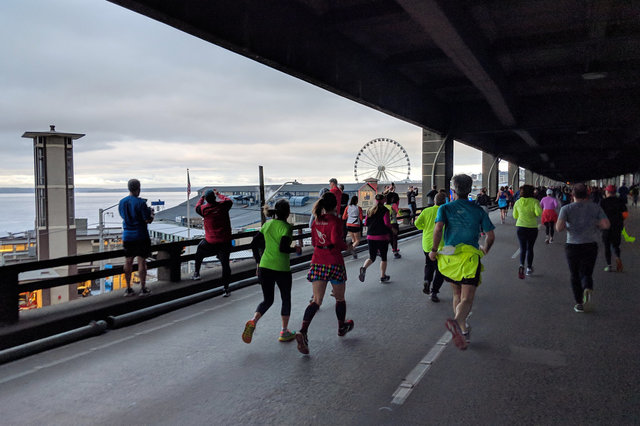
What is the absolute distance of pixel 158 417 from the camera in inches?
153

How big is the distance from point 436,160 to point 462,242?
17504mm

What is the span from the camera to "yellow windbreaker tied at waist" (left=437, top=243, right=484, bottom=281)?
17.8 ft

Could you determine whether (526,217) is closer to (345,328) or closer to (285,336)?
(345,328)

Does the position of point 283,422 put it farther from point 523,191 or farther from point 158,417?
point 523,191

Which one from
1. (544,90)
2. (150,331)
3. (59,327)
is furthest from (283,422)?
(544,90)

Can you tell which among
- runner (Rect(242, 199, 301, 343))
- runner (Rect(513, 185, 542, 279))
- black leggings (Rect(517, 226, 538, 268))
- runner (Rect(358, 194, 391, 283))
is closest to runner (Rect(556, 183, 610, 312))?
runner (Rect(513, 185, 542, 279))

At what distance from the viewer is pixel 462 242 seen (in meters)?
5.49

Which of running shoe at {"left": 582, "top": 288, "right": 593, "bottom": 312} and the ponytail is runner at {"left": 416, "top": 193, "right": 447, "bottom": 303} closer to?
running shoe at {"left": 582, "top": 288, "right": 593, "bottom": 312}

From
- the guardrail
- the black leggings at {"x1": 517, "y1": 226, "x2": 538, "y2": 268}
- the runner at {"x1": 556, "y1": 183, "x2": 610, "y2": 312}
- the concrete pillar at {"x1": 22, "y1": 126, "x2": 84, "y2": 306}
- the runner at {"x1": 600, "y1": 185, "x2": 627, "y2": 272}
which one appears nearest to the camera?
the guardrail

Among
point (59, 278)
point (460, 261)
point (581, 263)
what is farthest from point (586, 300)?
point (59, 278)

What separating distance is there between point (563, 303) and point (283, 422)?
5895 millimetres

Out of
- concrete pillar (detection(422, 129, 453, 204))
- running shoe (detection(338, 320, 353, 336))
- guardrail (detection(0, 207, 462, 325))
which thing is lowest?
running shoe (detection(338, 320, 353, 336))

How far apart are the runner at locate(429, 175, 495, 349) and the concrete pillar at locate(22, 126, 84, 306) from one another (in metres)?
36.8

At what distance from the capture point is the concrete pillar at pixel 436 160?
21828 mm
